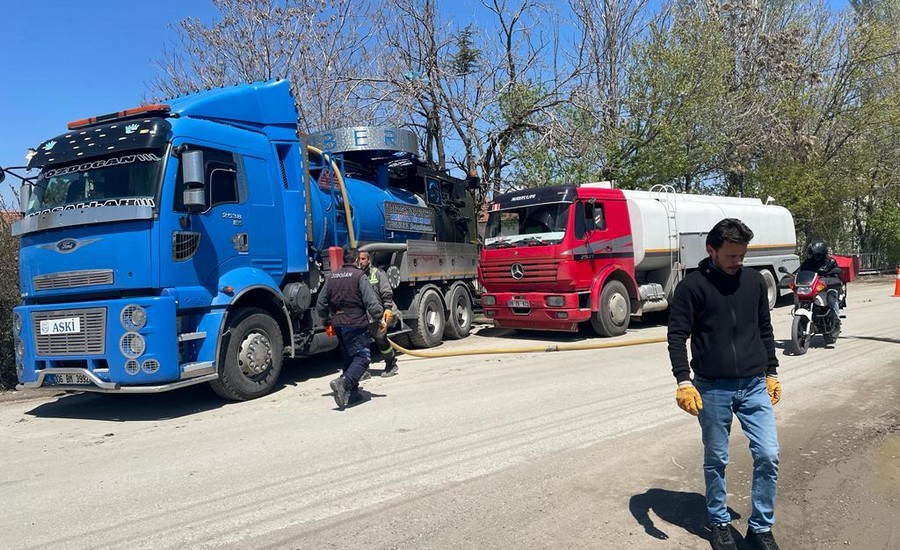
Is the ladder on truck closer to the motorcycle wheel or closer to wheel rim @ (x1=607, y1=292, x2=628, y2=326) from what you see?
wheel rim @ (x1=607, y1=292, x2=628, y2=326)

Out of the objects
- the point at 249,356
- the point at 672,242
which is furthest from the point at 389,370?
the point at 672,242

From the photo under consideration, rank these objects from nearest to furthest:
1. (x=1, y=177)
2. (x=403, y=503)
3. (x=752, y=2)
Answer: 1. (x=403, y=503)
2. (x=1, y=177)
3. (x=752, y=2)

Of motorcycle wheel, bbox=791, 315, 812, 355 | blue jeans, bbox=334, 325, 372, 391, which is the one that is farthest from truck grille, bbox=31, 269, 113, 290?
motorcycle wheel, bbox=791, 315, 812, 355

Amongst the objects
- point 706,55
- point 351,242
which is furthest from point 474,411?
point 706,55

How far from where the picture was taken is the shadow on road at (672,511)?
3736 millimetres

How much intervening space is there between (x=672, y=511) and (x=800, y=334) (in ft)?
22.0

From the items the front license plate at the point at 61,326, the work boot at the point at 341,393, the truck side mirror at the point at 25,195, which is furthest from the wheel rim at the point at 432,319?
the truck side mirror at the point at 25,195

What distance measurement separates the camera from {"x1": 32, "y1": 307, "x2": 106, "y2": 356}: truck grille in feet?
21.8

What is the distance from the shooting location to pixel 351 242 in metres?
9.78

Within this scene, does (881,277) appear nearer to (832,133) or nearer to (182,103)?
(832,133)

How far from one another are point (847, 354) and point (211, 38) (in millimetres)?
16722

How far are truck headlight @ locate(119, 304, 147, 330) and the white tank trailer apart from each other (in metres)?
9.38

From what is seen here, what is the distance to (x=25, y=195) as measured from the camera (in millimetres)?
7445

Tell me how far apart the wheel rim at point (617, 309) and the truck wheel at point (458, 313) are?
2931mm
